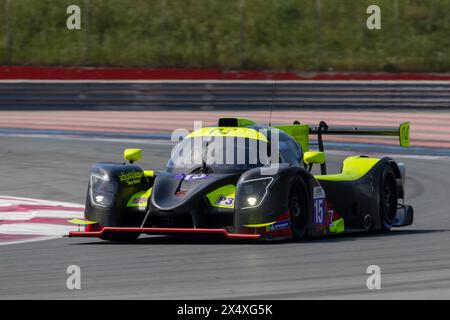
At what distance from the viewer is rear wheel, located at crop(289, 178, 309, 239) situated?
10953mm

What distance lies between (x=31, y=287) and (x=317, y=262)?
240 centimetres

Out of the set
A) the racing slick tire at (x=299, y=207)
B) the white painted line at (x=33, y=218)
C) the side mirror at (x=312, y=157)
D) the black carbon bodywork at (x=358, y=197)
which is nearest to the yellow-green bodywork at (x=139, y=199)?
the white painted line at (x=33, y=218)

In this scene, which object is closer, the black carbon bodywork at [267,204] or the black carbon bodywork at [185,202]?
the black carbon bodywork at [267,204]

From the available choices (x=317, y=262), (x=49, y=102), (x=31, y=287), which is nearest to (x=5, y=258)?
(x=31, y=287)

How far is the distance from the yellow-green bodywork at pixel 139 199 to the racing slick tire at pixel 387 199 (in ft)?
8.53

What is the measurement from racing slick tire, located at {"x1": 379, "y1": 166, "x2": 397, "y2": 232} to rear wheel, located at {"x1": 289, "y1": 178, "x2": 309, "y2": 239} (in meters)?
1.65

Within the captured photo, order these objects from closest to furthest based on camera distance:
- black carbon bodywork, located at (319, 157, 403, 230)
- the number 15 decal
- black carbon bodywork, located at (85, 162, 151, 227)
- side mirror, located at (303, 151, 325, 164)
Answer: side mirror, located at (303, 151, 325, 164), the number 15 decal, black carbon bodywork, located at (85, 162, 151, 227), black carbon bodywork, located at (319, 157, 403, 230)

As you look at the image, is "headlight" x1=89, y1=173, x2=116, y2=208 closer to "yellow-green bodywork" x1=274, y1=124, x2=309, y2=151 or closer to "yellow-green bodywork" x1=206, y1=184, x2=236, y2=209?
"yellow-green bodywork" x1=206, y1=184, x2=236, y2=209

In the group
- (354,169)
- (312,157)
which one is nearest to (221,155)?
(312,157)

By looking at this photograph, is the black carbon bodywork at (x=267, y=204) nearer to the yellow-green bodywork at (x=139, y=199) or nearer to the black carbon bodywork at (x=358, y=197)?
the black carbon bodywork at (x=358, y=197)

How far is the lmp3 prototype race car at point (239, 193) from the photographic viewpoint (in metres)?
10.7

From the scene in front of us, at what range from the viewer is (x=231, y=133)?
1163cm

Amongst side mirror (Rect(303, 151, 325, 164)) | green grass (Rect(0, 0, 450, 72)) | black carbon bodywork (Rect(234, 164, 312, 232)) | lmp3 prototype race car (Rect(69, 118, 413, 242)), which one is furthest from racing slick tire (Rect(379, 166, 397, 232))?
green grass (Rect(0, 0, 450, 72))
